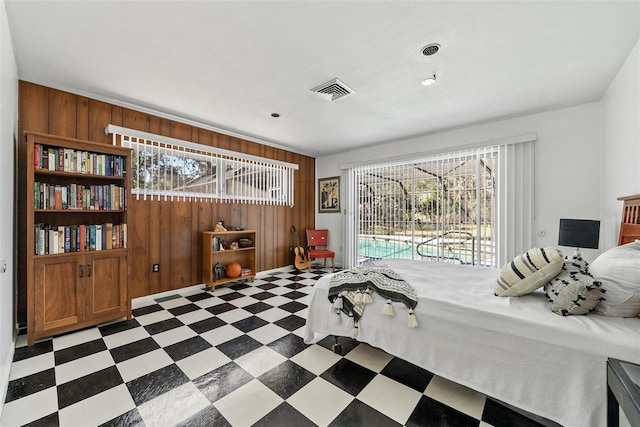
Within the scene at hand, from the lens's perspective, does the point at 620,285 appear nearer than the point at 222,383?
Yes

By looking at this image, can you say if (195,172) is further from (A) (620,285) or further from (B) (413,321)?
(A) (620,285)

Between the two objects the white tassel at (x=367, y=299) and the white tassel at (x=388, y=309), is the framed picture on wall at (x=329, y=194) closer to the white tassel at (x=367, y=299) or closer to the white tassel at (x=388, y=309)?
the white tassel at (x=367, y=299)

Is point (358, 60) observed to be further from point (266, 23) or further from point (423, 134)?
point (423, 134)

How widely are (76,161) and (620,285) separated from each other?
4323 mm

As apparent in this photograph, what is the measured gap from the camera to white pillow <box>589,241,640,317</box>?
1.29 m

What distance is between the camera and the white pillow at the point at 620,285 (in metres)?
1.29

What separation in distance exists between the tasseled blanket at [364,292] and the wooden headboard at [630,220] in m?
1.95

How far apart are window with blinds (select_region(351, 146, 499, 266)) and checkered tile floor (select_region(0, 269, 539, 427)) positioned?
2.76 meters

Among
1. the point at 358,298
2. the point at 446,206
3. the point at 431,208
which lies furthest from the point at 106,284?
the point at 446,206

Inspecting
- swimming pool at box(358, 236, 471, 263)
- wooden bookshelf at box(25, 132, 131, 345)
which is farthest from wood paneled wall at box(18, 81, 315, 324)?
swimming pool at box(358, 236, 471, 263)

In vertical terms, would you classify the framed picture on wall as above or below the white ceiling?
below

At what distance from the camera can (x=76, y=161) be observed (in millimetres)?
2504

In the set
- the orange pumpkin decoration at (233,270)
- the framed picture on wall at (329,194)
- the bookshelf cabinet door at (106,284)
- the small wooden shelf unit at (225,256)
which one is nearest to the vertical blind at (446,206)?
the framed picture on wall at (329,194)

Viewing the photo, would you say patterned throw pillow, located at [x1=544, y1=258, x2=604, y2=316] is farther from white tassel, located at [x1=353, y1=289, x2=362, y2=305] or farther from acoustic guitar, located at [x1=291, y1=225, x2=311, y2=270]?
acoustic guitar, located at [x1=291, y1=225, x2=311, y2=270]
